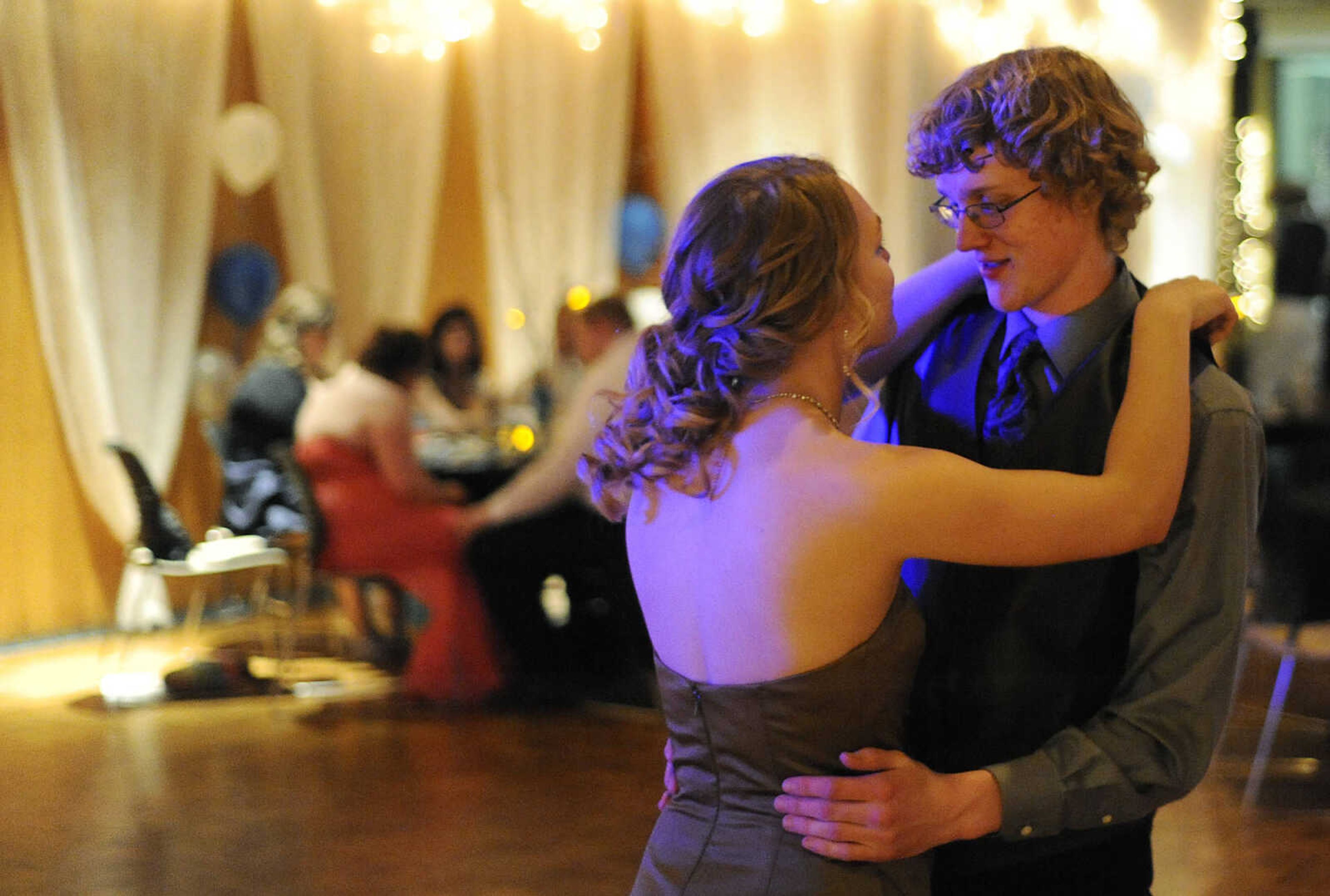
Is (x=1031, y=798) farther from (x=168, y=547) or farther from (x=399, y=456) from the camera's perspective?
(x=168, y=547)

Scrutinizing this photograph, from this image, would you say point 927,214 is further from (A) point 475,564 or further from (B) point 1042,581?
(B) point 1042,581

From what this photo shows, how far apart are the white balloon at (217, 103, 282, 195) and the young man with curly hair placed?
6124mm

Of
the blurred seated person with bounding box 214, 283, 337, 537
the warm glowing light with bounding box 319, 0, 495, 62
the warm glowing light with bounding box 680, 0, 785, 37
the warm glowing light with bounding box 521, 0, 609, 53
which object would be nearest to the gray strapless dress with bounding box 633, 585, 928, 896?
the blurred seated person with bounding box 214, 283, 337, 537

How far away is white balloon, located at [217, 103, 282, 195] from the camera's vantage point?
6.96m

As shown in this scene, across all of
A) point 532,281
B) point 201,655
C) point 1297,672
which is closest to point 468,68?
point 532,281

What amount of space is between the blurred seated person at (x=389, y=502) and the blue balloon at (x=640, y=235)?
337 centimetres

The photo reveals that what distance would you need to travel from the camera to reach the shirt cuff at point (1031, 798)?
132 cm

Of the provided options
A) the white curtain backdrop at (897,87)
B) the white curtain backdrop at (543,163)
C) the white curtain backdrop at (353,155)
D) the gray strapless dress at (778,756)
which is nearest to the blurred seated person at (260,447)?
the white curtain backdrop at (353,155)

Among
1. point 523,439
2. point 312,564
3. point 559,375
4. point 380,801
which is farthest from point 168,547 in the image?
point 559,375

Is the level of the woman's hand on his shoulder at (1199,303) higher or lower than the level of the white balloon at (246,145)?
lower

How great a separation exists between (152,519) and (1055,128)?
476cm

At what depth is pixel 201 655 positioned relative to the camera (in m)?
6.02

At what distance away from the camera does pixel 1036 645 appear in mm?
1385

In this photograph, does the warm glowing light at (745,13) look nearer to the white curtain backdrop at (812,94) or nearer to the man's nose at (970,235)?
the white curtain backdrop at (812,94)
